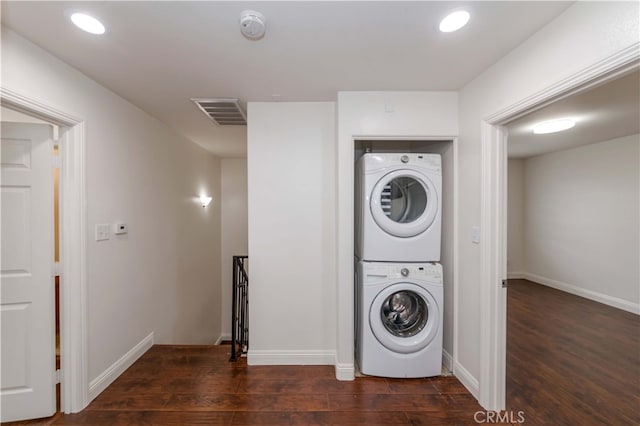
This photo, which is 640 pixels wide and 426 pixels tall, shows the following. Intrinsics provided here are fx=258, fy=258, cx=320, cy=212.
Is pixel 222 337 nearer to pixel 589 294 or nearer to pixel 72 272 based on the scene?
pixel 72 272

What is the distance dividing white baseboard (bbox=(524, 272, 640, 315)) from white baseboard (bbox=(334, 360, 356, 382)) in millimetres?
4376

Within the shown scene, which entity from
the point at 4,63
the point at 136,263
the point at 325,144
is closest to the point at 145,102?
the point at 4,63

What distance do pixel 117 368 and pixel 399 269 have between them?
2517mm

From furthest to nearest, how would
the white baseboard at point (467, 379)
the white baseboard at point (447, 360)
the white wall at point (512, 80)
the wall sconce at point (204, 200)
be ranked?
1. the wall sconce at point (204, 200)
2. the white baseboard at point (447, 360)
3. the white baseboard at point (467, 379)
4. the white wall at point (512, 80)

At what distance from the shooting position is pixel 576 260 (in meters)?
4.46

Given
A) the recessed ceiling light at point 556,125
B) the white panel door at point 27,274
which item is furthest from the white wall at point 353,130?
the white panel door at point 27,274

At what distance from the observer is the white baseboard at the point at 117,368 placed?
1.95 meters

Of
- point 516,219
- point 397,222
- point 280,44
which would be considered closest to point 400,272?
point 397,222

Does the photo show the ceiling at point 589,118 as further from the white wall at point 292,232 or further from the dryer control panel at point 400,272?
the white wall at point 292,232

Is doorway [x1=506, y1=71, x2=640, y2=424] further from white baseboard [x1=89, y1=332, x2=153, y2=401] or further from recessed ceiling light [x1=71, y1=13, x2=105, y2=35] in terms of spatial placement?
white baseboard [x1=89, y1=332, x2=153, y2=401]

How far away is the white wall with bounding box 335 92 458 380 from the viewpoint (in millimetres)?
2184

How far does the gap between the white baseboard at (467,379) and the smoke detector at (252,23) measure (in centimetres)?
273

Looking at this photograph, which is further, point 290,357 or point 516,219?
point 516,219

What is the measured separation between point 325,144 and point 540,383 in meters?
2.70
